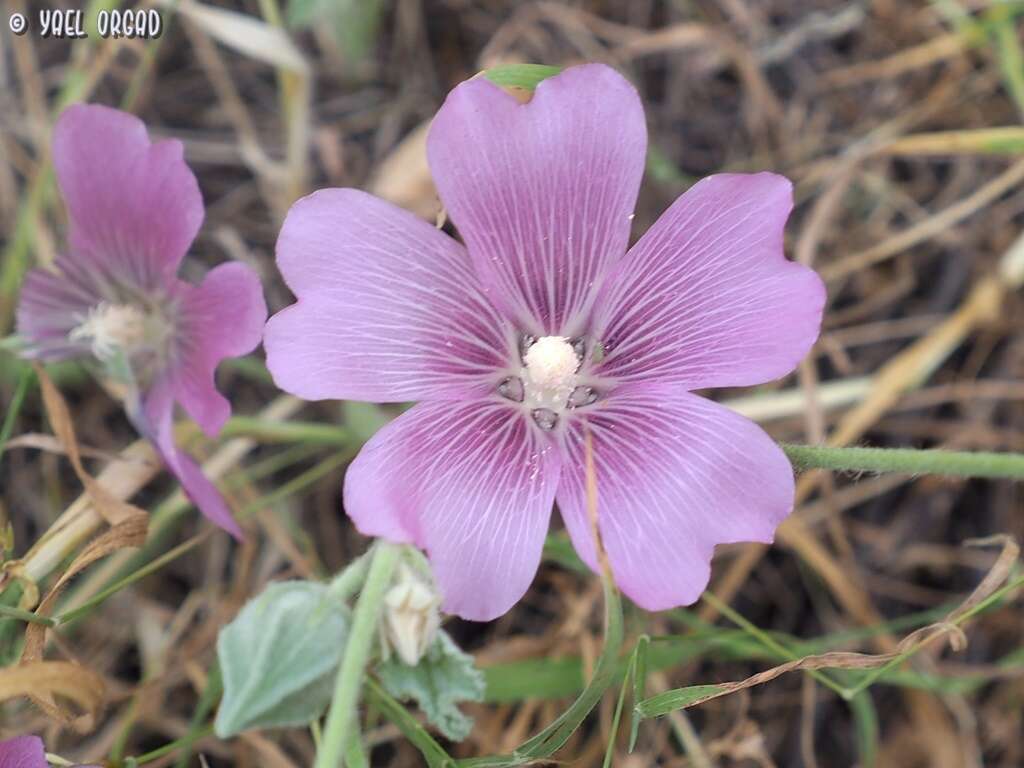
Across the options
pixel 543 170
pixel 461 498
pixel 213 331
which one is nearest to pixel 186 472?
pixel 213 331

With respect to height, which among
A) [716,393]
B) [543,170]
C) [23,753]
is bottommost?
[716,393]

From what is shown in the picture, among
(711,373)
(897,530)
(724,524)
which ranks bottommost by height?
(897,530)

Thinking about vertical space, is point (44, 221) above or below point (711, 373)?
below

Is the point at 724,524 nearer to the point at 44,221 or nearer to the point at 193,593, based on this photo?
the point at 193,593

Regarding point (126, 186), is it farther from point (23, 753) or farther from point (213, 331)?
point (23, 753)

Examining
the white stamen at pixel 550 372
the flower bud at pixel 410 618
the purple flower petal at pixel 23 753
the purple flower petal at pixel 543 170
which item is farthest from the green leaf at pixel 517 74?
the purple flower petal at pixel 23 753

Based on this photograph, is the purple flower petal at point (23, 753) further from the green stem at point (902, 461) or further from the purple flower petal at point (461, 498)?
the green stem at point (902, 461)

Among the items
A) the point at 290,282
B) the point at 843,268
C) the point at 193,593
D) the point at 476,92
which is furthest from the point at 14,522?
the point at 843,268
